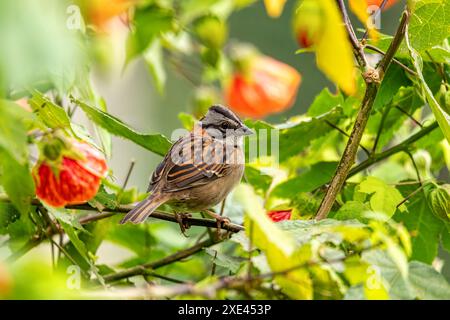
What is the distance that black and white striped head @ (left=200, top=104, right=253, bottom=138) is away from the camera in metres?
2.12

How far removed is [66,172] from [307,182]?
2.95 ft

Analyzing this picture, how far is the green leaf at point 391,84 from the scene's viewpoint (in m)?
1.75

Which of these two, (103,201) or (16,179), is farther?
(103,201)

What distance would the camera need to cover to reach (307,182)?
1.98m

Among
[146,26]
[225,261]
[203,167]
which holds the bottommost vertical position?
[225,261]

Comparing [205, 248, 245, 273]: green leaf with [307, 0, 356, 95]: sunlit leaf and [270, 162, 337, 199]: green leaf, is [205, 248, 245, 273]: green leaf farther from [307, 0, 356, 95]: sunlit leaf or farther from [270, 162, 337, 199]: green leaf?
[307, 0, 356, 95]: sunlit leaf

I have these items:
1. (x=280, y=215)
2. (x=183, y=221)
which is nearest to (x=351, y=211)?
(x=280, y=215)

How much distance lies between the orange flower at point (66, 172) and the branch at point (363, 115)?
432mm

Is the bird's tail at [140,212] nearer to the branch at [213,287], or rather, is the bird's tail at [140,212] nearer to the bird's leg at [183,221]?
the bird's leg at [183,221]

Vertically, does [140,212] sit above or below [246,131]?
below

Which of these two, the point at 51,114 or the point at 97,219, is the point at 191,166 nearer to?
the point at 97,219

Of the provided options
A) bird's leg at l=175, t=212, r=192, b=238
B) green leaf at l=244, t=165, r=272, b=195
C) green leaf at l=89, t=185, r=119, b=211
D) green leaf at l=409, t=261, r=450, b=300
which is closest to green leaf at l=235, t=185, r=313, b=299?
green leaf at l=409, t=261, r=450, b=300

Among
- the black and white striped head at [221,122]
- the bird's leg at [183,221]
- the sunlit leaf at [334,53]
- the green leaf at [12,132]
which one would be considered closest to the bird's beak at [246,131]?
the black and white striped head at [221,122]
